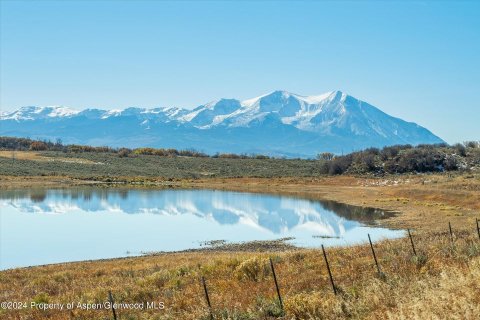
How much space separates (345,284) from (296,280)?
6.61ft

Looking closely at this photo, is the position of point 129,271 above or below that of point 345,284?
below

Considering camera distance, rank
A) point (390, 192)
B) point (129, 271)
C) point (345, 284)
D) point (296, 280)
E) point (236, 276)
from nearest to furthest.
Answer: point (345, 284) < point (296, 280) < point (236, 276) < point (129, 271) < point (390, 192)

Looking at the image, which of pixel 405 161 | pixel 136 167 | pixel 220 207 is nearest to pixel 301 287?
pixel 220 207

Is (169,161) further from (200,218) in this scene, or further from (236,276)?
(236,276)

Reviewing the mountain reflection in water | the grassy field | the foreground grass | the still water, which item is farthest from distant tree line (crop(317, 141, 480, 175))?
the foreground grass

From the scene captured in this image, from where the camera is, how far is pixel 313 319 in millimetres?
10750

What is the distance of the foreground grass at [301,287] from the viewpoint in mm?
10453

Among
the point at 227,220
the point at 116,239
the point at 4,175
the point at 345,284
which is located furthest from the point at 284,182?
the point at 345,284

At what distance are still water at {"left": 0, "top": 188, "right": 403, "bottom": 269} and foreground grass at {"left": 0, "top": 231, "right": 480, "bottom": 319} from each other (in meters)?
12.5

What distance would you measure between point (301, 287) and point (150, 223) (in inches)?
1571

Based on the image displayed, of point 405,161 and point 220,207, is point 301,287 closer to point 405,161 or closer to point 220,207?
point 220,207

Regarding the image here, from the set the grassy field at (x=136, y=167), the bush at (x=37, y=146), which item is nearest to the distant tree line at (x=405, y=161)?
the grassy field at (x=136, y=167)

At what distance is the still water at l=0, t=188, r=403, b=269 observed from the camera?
3766 cm

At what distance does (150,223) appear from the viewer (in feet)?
173
